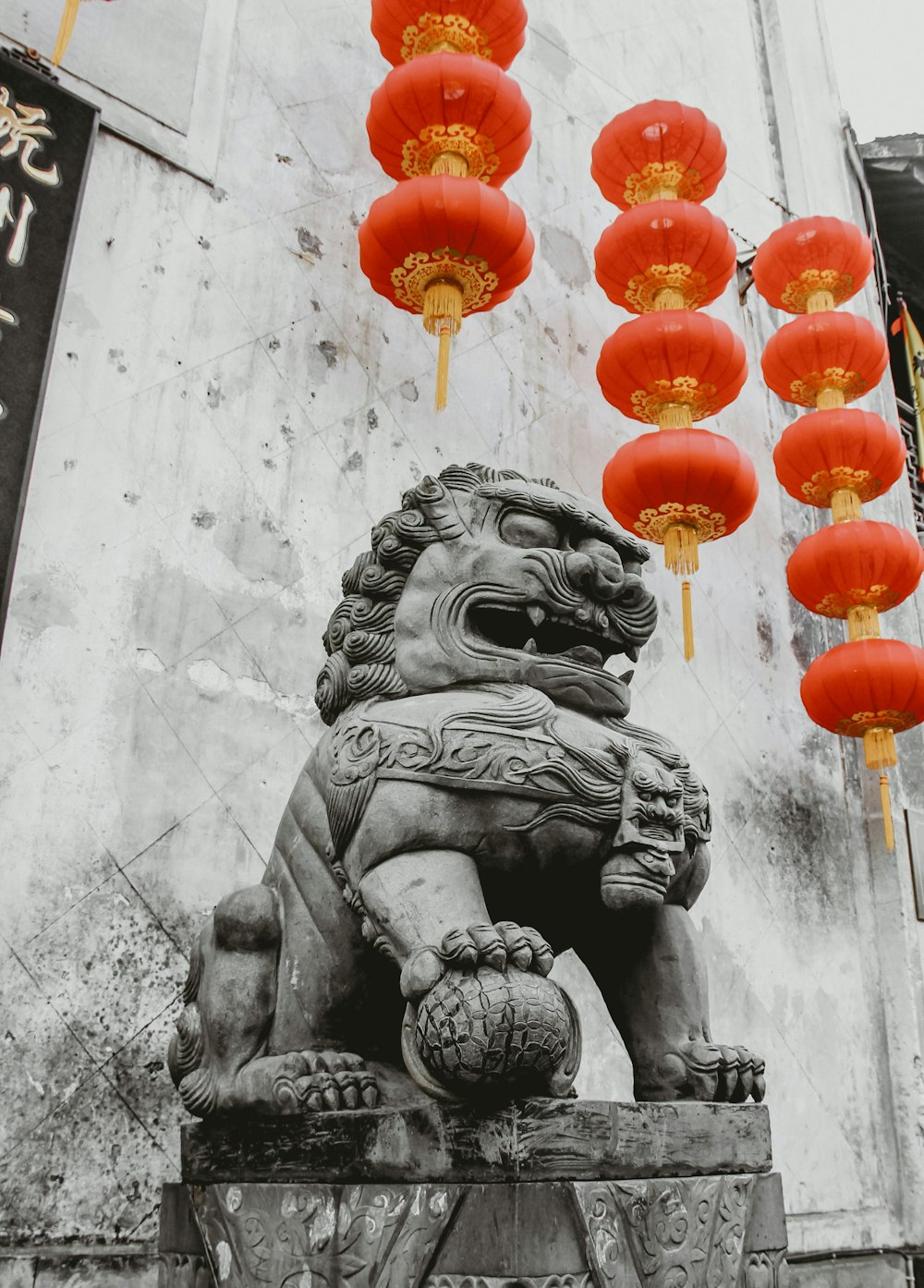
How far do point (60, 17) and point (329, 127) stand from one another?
1218mm

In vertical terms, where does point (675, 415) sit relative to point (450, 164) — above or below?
below

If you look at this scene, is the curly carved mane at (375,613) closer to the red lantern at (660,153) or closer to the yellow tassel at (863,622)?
the yellow tassel at (863,622)

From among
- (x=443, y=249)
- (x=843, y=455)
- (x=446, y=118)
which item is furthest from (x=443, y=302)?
(x=843, y=455)

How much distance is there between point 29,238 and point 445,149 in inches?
65.6

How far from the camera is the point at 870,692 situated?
5.12m

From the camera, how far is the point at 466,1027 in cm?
177

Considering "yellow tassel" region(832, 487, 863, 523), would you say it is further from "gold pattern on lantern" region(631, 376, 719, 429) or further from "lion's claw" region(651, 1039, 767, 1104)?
"lion's claw" region(651, 1039, 767, 1104)

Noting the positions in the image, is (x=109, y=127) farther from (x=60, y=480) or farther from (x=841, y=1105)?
(x=841, y=1105)

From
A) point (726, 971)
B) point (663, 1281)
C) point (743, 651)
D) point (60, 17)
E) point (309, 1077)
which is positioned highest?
point (60, 17)

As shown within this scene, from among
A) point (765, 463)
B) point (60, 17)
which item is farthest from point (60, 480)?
point (765, 463)

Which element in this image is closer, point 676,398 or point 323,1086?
point 323,1086

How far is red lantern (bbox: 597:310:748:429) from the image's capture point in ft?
16.4

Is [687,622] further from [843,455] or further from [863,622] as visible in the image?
[843,455]

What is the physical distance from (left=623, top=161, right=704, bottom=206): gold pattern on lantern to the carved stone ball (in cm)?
455
